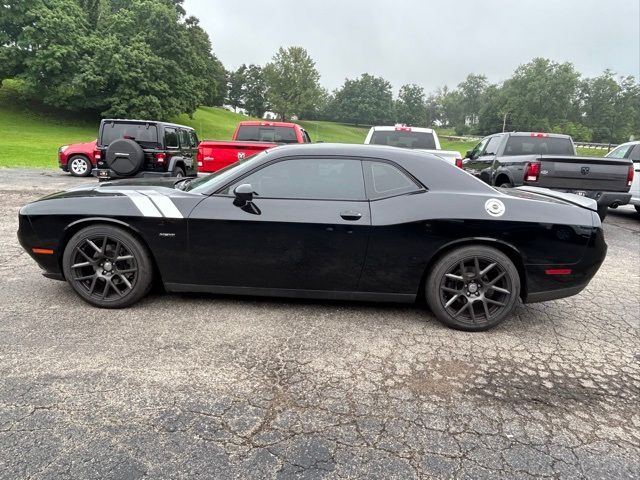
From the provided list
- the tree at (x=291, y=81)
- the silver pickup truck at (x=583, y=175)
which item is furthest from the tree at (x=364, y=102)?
the silver pickup truck at (x=583, y=175)

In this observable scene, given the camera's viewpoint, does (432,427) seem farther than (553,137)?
No

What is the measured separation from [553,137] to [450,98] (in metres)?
138

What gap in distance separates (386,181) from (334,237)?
0.65 metres

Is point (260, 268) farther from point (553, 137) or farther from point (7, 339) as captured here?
point (553, 137)

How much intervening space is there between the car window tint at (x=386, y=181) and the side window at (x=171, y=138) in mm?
8634

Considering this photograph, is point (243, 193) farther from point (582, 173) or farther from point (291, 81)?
point (291, 81)

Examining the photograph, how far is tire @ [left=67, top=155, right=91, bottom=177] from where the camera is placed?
13.4m

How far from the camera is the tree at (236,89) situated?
324 feet

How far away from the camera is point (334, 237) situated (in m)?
3.37

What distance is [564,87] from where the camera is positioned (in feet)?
246

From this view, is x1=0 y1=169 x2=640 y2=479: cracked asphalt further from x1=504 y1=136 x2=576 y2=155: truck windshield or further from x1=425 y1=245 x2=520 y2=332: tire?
x1=504 y1=136 x2=576 y2=155: truck windshield

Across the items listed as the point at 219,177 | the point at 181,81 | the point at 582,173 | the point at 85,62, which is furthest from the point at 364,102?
the point at 219,177

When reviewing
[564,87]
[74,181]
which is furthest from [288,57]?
[74,181]

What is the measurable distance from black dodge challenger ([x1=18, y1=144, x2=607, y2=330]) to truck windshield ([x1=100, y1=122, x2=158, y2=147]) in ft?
24.9
